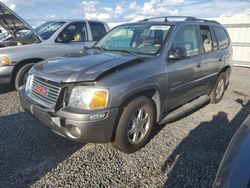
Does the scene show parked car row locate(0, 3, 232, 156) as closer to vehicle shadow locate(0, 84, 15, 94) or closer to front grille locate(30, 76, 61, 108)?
front grille locate(30, 76, 61, 108)

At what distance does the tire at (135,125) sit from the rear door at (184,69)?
1.76 feet

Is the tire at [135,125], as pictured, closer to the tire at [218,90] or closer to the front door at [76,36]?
the tire at [218,90]

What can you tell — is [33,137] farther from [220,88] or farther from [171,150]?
[220,88]

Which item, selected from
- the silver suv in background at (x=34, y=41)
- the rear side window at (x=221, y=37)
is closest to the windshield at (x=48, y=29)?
the silver suv in background at (x=34, y=41)

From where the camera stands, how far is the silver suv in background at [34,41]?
570 cm

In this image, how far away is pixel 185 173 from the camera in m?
3.15

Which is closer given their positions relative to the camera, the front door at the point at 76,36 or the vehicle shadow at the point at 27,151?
the vehicle shadow at the point at 27,151

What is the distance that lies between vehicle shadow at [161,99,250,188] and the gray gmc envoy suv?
0.48 meters

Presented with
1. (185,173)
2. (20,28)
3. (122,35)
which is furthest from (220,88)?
(20,28)

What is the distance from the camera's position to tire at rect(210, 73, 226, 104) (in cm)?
561

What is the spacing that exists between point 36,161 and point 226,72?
463 cm

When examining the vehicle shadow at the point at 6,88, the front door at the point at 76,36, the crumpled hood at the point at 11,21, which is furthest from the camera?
the front door at the point at 76,36

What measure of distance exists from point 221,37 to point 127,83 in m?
3.47

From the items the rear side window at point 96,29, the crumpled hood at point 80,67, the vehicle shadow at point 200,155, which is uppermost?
the rear side window at point 96,29
